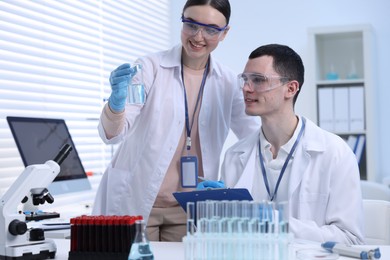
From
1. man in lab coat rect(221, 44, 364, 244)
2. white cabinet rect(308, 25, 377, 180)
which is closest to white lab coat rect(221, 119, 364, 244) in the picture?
man in lab coat rect(221, 44, 364, 244)

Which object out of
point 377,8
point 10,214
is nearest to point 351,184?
point 10,214

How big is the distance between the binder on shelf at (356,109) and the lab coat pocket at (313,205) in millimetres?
2125

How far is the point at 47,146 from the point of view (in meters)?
2.66

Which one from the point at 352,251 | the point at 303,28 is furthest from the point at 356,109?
the point at 352,251

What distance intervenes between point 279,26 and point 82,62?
1.74 meters

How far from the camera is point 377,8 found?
4289mm

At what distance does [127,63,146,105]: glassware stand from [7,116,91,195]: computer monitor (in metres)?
0.53

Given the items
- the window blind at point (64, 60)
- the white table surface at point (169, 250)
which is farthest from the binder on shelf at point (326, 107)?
the white table surface at point (169, 250)

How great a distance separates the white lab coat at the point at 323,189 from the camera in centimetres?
202

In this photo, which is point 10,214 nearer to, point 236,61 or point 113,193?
point 113,193

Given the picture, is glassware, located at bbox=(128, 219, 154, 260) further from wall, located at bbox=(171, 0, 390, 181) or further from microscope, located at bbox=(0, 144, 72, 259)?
wall, located at bbox=(171, 0, 390, 181)

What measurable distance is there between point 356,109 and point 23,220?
303cm

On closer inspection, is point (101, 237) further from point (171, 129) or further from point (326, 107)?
point (326, 107)

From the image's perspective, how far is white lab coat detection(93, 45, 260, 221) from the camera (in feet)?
7.90
